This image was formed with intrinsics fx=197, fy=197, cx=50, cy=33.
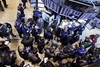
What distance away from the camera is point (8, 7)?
14477 millimetres

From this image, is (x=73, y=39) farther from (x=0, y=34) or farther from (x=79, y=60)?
(x=0, y=34)

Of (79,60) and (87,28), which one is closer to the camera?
(79,60)

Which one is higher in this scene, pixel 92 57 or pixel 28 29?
pixel 28 29

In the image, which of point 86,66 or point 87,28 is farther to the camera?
point 87,28

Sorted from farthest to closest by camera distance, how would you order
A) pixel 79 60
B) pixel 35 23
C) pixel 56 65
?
pixel 35 23, pixel 56 65, pixel 79 60

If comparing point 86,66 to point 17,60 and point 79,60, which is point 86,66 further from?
point 17,60

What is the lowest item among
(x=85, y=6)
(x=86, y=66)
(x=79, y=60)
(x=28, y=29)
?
(x=86, y=66)

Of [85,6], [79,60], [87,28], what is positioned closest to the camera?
[85,6]

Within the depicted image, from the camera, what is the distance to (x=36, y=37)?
36.1 feet

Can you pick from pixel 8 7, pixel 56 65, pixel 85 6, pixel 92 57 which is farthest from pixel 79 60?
pixel 8 7

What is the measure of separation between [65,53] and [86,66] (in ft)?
5.22

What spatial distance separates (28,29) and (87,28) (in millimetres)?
4966

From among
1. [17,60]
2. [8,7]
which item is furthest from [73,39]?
[8,7]

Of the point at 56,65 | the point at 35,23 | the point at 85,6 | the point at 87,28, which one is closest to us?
the point at 85,6
